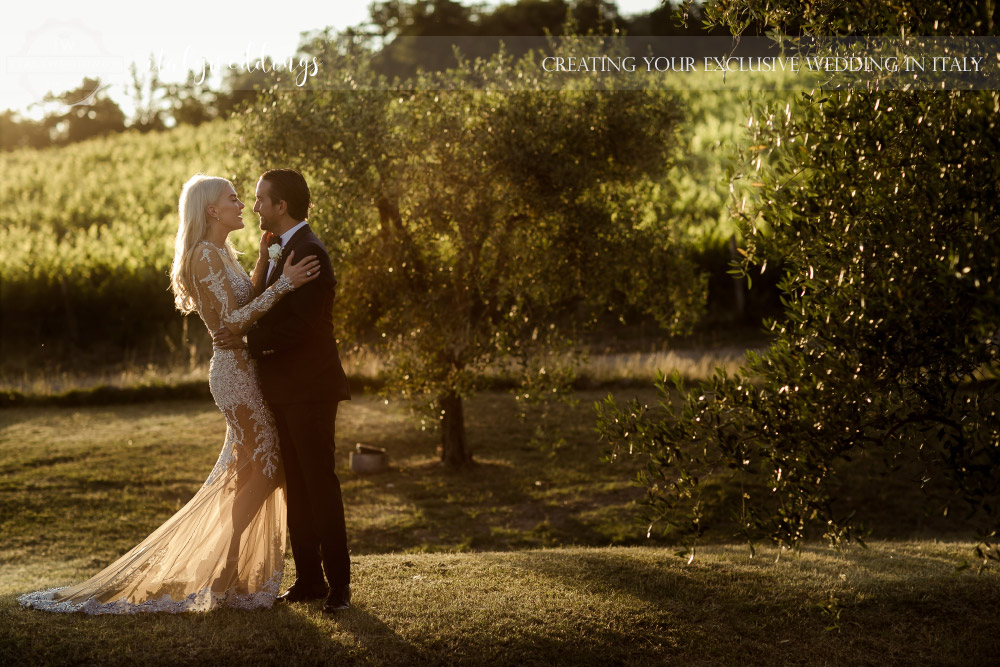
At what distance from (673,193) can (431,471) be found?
20.8ft

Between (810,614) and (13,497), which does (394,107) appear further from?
(810,614)

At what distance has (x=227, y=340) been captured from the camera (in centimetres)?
693

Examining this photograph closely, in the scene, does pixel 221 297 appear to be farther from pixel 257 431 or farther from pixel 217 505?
pixel 217 505

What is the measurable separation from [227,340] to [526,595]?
3238mm

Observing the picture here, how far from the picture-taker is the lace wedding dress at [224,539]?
7.03 meters

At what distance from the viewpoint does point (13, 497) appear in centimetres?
1417

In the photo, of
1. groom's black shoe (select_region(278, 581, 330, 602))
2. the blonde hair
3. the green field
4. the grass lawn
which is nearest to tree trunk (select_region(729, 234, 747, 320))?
the green field

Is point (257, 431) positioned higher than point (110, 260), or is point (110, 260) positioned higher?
point (110, 260)

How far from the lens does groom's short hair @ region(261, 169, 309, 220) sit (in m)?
6.77

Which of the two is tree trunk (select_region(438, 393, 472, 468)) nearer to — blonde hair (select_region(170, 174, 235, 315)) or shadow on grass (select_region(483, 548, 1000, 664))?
shadow on grass (select_region(483, 548, 1000, 664))

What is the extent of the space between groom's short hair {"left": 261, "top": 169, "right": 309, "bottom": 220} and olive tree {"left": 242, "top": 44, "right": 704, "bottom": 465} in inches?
238

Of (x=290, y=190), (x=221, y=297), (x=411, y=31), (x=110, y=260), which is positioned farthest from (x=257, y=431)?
(x=411, y=31)

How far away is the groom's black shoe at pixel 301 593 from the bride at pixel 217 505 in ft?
0.60

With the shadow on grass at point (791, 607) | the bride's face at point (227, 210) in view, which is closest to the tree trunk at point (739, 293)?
the shadow on grass at point (791, 607)
